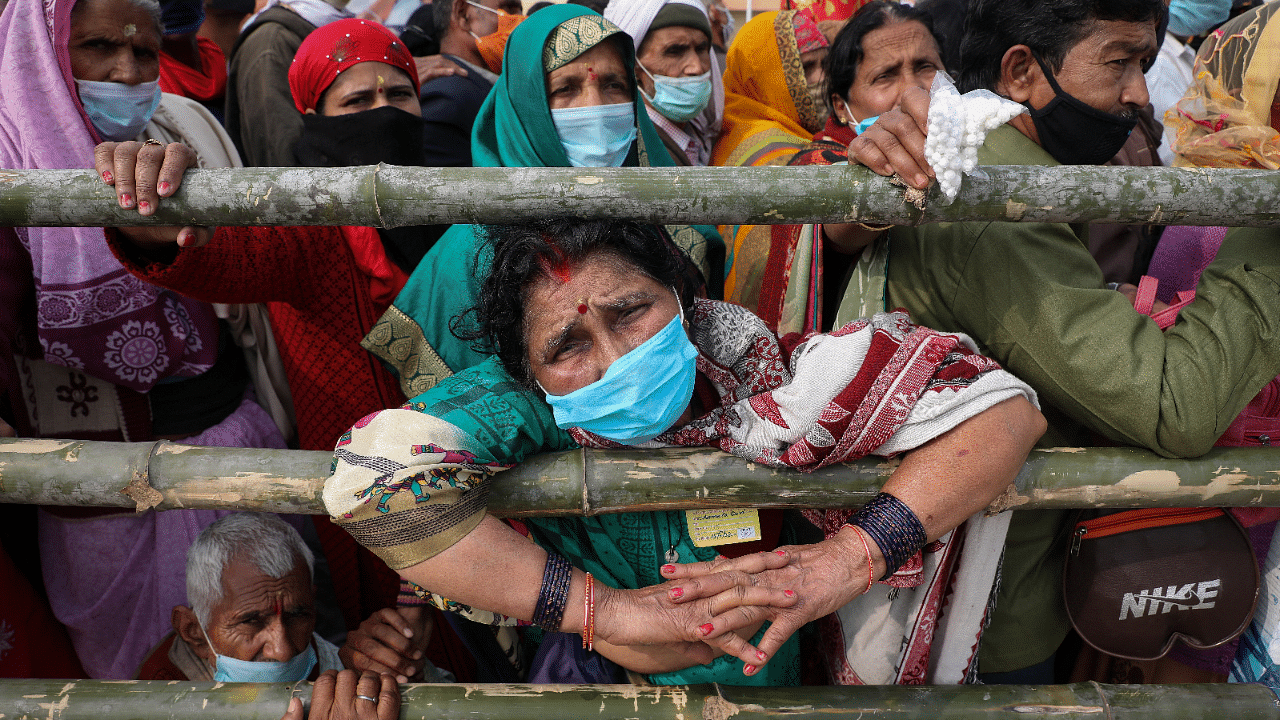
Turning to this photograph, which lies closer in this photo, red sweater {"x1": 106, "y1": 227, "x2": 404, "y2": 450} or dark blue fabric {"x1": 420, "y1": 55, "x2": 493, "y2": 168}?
red sweater {"x1": 106, "y1": 227, "x2": 404, "y2": 450}

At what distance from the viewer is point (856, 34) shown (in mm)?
3062

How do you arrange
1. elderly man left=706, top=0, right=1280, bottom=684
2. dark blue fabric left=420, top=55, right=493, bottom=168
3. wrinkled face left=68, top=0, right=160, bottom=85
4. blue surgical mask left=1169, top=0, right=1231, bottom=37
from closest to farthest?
elderly man left=706, top=0, right=1280, bottom=684 → wrinkled face left=68, top=0, right=160, bottom=85 → dark blue fabric left=420, top=55, right=493, bottom=168 → blue surgical mask left=1169, top=0, right=1231, bottom=37

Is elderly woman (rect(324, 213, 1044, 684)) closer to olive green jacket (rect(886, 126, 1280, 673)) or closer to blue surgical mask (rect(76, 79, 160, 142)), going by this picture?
olive green jacket (rect(886, 126, 1280, 673))

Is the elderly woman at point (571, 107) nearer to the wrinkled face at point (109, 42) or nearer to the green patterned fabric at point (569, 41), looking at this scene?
the green patterned fabric at point (569, 41)

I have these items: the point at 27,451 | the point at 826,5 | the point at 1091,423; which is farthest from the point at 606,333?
the point at 826,5

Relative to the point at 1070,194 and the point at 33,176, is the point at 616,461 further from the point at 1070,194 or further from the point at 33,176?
the point at 33,176

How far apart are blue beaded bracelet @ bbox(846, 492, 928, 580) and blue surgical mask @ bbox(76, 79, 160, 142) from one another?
7.48ft

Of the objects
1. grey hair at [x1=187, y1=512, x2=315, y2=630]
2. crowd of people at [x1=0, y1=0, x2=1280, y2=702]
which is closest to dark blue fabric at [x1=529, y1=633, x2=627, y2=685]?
crowd of people at [x1=0, y1=0, x2=1280, y2=702]

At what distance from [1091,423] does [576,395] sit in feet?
3.49

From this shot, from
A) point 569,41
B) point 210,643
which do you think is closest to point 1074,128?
point 569,41

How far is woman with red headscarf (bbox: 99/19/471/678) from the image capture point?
2.11m

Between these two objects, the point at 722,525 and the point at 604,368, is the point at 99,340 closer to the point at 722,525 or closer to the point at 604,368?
the point at 604,368

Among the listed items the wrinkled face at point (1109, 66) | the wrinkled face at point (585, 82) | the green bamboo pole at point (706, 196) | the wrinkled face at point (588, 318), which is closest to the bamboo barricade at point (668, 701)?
the wrinkled face at point (588, 318)

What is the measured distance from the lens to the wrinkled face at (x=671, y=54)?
12.1ft
